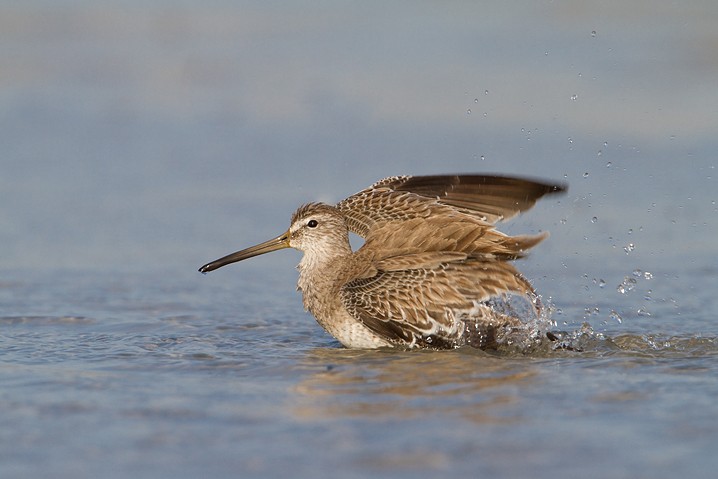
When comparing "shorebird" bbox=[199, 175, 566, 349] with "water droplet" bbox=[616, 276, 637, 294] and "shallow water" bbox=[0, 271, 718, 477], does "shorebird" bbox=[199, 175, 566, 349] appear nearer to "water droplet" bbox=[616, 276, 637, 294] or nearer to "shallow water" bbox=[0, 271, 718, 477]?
"shallow water" bbox=[0, 271, 718, 477]

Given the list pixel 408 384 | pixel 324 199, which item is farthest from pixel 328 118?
pixel 408 384

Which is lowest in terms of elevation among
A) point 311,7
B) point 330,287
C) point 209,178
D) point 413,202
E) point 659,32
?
point 330,287

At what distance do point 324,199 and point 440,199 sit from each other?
120 inches

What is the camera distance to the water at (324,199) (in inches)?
200

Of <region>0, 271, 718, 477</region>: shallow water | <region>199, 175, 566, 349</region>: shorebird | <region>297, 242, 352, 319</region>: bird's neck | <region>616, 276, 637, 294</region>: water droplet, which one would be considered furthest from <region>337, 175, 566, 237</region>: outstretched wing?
<region>616, 276, 637, 294</region>: water droplet

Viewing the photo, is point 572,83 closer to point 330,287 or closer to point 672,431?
point 330,287

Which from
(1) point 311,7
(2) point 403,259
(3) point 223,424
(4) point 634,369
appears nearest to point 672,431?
(4) point 634,369

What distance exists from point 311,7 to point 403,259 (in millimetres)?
12875

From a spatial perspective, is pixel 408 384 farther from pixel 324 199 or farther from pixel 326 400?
pixel 324 199

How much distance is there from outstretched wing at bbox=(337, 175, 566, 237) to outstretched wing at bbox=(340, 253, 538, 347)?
0.59m

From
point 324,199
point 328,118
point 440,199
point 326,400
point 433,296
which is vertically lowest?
point 326,400

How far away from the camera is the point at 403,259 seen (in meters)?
7.05

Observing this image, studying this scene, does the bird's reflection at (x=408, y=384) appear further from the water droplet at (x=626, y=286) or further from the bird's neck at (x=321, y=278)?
the water droplet at (x=626, y=286)

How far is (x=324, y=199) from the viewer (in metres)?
10.8
